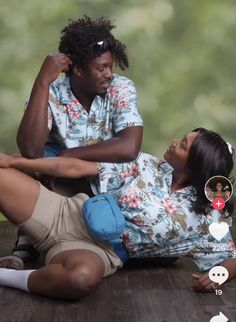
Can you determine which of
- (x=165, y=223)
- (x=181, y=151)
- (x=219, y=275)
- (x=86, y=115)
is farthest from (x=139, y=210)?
(x=86, y=115)

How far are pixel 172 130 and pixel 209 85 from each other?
0.32 meters

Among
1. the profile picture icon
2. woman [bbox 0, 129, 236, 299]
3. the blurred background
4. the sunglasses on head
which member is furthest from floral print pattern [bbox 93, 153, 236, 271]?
the blurred background

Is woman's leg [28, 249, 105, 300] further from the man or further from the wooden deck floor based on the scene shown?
the man

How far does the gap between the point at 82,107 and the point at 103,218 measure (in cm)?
67

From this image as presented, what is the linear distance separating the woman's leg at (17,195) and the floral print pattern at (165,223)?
29 centimetres

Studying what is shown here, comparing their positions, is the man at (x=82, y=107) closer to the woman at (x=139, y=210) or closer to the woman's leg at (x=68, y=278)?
the woman at (x=139, y=210)

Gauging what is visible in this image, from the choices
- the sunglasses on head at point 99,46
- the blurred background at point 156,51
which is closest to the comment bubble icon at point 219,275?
the sunglasses on head at point 99,46

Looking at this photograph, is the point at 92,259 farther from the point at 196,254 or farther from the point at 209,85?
the point at 209,85

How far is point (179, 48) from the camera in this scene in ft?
A: 14.7

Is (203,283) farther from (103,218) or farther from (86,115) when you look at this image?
(86,115)

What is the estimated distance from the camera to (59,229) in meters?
2.73

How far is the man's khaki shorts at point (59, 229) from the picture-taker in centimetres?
269

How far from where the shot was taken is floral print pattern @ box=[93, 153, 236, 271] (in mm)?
2686

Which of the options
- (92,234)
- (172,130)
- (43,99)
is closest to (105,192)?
(92,234)
